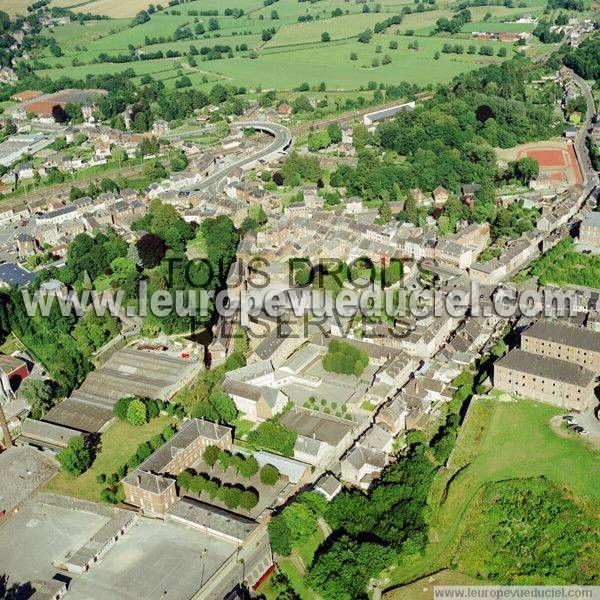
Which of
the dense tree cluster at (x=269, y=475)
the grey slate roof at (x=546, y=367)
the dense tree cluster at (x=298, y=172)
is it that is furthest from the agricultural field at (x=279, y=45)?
the dense tree cluster at (x=269, y=475)

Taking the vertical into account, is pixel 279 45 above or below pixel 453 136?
above

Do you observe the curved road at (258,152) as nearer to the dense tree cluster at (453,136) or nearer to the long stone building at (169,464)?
the dense tree cluster at (453,136)

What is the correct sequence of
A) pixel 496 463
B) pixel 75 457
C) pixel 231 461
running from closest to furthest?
pixel 496 463 < pixel 231 461 < pixel 75 457

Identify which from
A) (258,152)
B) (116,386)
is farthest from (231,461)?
(258,152)

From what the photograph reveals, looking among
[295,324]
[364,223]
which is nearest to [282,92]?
[364,223]

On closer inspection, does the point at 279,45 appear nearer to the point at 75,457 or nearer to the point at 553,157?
the point at 553,157

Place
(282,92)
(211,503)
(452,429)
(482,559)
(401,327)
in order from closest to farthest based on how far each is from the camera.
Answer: (482,559), (211,503), (452,429), (401,327), (282,92)

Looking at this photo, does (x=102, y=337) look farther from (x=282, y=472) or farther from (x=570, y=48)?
(x=570, y=48)
